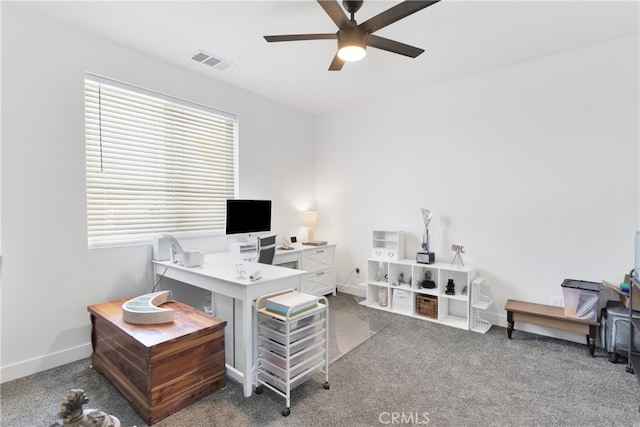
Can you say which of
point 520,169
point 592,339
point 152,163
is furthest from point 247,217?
point 592,339

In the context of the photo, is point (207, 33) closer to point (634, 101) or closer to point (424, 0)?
point (424, 0)

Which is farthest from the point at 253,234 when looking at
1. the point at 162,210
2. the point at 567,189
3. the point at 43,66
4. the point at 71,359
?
the point at 567,189

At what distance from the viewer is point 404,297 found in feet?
12.1

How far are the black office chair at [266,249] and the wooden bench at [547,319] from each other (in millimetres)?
2370

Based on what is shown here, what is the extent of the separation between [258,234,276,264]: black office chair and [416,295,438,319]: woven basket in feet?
5.87

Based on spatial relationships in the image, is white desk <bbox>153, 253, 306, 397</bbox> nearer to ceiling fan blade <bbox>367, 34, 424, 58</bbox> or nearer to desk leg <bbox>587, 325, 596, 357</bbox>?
ceiling fan blade <bbox>367, 34, 424, 58</bbox>

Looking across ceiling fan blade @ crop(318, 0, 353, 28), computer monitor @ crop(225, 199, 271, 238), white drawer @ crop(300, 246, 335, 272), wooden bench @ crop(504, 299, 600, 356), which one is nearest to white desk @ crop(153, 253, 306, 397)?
computer monitor @ crop(225, 199, 271, 238)

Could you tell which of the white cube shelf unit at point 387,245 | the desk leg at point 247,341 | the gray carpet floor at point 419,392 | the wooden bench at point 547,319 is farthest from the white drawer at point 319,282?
the wooden bench at point 547,319

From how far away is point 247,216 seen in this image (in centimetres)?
344

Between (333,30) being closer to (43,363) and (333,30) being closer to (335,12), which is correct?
(335,12)

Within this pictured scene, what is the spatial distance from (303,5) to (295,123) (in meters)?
2.37

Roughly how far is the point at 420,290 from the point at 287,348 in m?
2.14

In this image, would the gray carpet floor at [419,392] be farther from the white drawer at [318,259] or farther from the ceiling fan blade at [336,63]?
the ceiling fan blade at [336,63]

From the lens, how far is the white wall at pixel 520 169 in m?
2.74
